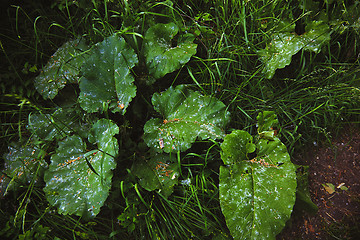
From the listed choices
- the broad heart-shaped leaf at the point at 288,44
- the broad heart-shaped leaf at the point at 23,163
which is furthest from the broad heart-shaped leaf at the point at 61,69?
the broad heart-shaped leaf at the point at 288,44

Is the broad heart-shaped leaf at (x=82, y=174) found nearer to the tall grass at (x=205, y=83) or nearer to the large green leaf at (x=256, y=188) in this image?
the tall grass at (x=205, y=83)

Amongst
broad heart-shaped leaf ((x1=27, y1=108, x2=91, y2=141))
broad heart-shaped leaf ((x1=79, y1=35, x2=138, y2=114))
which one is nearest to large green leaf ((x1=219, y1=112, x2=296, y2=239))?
broad heart-shaped leaf ((x1=79, y1=35, x2=138, y2=114))

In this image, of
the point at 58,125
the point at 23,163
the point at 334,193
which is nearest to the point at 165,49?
the point at 58,125

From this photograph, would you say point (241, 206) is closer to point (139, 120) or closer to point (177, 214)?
point (177, 214)

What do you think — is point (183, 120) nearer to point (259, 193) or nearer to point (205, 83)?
point (205, 83)

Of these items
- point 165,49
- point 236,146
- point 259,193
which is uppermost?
point 165,49

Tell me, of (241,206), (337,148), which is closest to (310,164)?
(337,148)
